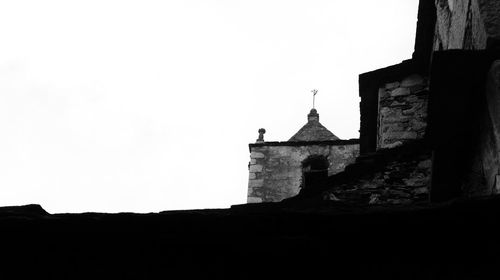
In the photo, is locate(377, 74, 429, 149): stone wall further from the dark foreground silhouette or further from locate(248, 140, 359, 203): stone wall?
locate(248, 140, 359, 203): stone wall

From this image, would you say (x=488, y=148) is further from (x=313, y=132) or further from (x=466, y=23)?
(x=313, y=132)

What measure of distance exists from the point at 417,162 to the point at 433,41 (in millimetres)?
3707

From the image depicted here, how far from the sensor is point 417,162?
7.40 m

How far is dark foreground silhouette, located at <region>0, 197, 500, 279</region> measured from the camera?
106 inches

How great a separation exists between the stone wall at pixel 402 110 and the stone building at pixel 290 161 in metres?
10.0

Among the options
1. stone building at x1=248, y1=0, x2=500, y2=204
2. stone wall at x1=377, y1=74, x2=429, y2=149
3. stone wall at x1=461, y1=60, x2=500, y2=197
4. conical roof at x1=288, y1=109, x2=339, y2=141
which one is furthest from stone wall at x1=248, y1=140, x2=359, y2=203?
stone wall at x1=461, y1=60, x2=500, y2=197

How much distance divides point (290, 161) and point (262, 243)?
1754 cm

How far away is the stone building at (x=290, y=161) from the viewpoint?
19469 mm

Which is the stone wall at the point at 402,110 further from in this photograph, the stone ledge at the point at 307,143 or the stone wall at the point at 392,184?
the stone ledge at the point at 307,143

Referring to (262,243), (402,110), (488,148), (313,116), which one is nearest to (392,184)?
(402,110)

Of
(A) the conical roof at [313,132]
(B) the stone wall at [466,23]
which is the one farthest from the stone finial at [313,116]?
(B) the stone wall at [466,23]

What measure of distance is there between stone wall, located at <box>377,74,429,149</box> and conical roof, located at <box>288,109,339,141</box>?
12091mm

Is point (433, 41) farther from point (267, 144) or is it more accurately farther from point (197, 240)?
point (267, 144)

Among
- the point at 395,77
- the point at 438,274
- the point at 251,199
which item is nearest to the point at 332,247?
the point at 438,274
